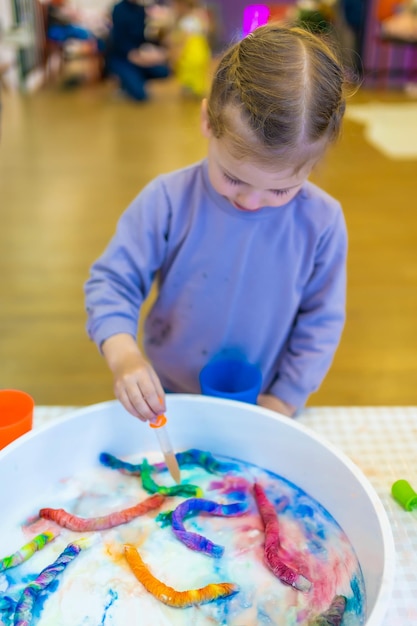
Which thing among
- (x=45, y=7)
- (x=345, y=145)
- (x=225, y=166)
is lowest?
(x=345, y=145)

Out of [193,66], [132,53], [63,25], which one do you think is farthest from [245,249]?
[63,25]

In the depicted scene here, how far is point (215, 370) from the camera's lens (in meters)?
0.87

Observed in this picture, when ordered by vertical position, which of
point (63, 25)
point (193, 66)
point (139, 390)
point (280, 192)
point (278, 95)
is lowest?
point (193, 66)

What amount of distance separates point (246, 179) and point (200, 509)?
1.22ft

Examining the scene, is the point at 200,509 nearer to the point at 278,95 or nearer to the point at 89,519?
the point at 89,519

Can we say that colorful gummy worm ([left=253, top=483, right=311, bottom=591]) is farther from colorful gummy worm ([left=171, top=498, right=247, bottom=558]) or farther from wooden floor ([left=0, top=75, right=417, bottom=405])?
wooden floor ([left=0, top=75, right=417, bottom=405])

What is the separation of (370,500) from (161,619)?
22 centimetres

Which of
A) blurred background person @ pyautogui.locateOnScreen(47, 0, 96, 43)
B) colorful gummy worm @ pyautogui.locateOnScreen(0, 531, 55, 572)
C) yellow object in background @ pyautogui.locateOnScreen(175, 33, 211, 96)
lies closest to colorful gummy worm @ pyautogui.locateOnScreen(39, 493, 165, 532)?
colorful gummy worm @ pyautogui.locateOnScreen(0, 531, 55, 572)

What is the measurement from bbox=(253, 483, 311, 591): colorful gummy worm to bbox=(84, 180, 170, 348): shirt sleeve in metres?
0.27

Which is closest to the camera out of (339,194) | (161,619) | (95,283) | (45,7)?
(161,619)

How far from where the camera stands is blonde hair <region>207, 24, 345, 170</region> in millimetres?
667

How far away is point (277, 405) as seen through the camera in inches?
35.5

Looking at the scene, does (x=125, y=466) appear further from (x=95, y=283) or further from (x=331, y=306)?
(x=331, y=306)

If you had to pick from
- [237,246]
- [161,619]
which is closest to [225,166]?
[237,246]
